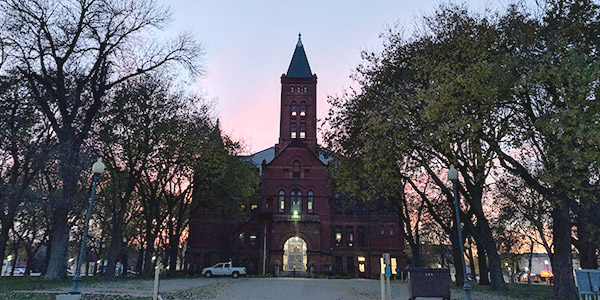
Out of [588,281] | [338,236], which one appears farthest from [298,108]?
[588,281]

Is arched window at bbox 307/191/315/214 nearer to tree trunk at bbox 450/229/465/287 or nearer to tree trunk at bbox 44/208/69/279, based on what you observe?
tree trunk at bbox 450/229/465/287

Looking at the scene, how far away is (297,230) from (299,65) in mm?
26752

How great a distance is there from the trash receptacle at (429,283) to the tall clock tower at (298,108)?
40.2 metres

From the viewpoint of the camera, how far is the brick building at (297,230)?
1734 inches

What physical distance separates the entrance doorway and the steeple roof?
81.6ft

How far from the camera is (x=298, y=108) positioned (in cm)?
5612

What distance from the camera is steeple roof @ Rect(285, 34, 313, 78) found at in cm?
5750

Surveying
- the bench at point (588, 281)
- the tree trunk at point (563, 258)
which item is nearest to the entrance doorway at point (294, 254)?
the tree trunk at point (563, 258)

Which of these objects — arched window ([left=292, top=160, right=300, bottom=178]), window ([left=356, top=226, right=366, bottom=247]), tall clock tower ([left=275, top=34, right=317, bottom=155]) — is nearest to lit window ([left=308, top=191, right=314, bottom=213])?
arched window ([left=292, top=160, right=300, bottom=178])

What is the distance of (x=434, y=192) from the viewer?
3672cm

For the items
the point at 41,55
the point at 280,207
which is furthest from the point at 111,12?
the point at 280,207

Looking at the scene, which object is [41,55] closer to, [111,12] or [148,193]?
[111,12]

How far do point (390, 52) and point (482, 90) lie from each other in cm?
647

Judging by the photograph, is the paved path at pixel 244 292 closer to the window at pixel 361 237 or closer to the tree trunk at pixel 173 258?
the tree trunk at pixel 173 258
